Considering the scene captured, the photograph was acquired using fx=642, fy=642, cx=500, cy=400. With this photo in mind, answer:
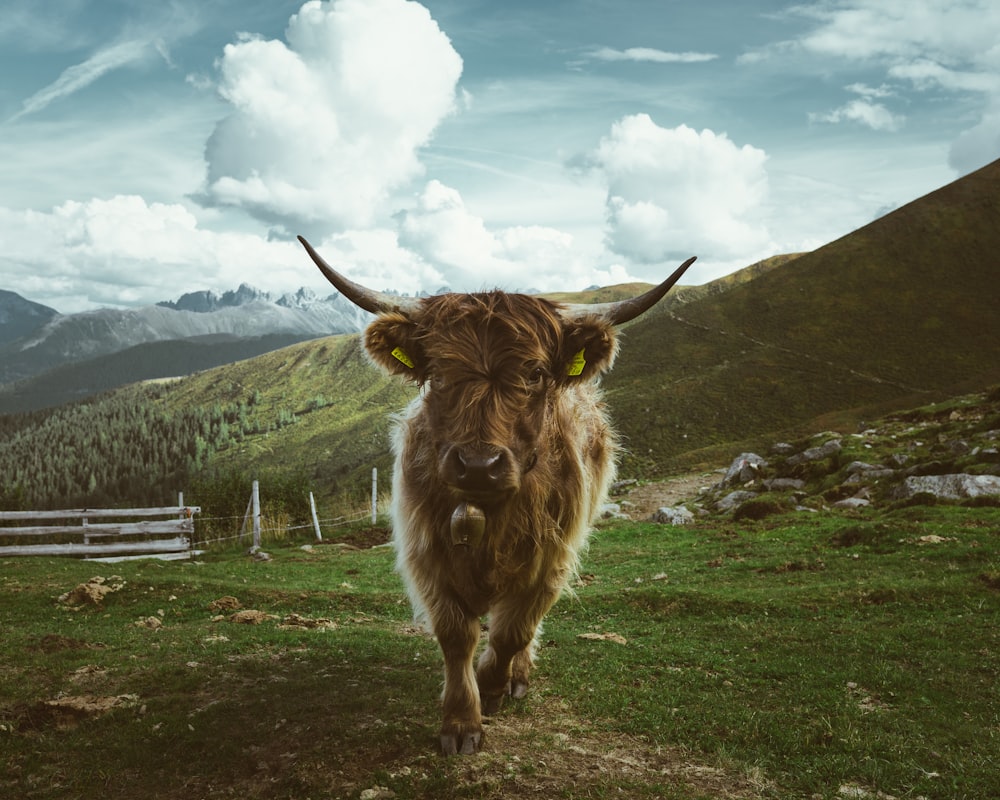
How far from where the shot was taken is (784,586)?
11.0 m

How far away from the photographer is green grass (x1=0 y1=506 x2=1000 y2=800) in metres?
4.50

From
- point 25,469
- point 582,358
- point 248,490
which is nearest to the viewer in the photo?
point 582,358

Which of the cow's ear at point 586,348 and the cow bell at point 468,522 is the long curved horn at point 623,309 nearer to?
the cow's ear at point 586,348

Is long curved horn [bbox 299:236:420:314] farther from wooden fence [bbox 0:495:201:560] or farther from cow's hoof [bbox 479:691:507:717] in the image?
wooden fence [bbox 0:495:201:560]

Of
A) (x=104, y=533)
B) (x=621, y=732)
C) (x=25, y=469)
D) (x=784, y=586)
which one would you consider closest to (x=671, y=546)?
(x=784, y=586)

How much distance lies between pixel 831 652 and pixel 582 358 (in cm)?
506

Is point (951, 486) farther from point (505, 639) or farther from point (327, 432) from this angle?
point (327, 432)

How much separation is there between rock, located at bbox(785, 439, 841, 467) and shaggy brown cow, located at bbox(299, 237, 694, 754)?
21769 millimetres

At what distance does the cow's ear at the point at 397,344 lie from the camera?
4.95 meters

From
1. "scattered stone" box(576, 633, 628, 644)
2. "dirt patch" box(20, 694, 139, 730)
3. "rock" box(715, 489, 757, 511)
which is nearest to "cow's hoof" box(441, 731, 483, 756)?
"dirt patch" box(20, 694, 139, 730)

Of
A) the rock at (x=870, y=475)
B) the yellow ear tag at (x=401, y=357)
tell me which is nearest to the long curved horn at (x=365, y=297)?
the yellow ear tag at (x=401, y=357)

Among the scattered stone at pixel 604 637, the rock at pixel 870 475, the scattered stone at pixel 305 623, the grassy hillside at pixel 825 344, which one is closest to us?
the scattered stone at pixel 604 637

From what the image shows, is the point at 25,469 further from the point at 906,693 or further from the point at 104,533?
the point at 906,693

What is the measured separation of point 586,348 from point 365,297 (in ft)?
5.98
